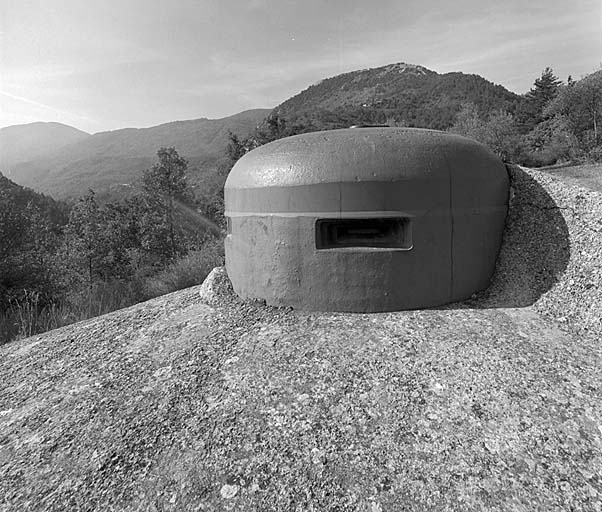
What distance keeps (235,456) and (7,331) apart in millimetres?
5143

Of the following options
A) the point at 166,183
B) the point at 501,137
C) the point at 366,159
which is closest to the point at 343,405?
the point at 366,159

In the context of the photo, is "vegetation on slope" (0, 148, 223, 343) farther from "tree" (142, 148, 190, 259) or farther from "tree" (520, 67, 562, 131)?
"tree" (520, 67, 562, 131)

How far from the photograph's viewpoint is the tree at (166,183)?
1978 cm

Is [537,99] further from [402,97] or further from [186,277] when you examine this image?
[186,277]

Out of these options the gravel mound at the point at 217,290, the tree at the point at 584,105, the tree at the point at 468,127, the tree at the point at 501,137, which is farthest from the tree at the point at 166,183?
the tree at the point at 584,105

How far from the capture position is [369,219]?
316 cm

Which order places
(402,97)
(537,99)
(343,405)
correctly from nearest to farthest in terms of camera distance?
(343,405), (537,99), (402,97)

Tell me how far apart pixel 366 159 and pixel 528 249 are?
1.76 meters

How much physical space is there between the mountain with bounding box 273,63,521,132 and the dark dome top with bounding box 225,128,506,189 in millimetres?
39413

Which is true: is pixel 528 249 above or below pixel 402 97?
below

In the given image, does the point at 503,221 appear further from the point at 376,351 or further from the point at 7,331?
the point at 7,331

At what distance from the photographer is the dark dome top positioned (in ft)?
10.1

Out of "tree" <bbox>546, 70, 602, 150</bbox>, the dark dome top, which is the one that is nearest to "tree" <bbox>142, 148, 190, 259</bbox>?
the dark dome top

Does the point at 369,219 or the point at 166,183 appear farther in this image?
the point at 166,183
